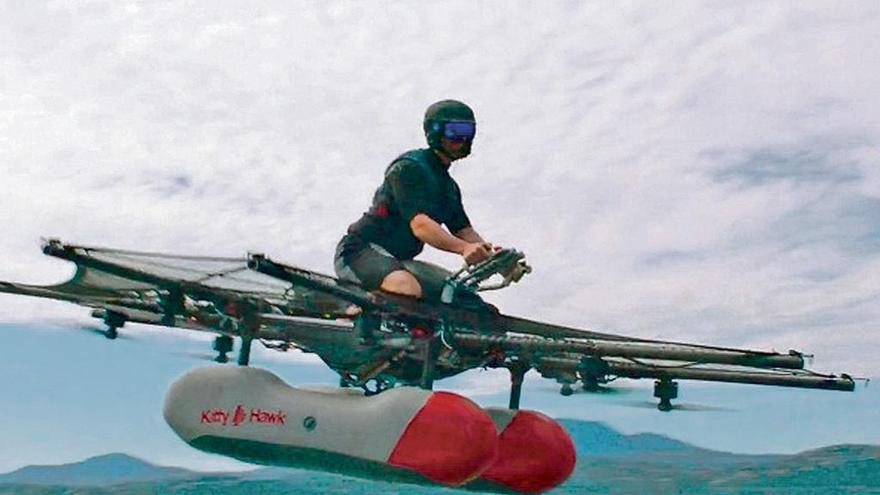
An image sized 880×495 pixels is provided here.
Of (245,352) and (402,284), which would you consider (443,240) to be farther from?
(245,352)

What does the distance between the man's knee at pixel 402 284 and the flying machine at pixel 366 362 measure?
0.16 meters

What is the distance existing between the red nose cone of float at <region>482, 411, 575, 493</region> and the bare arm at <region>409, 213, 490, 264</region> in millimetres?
→ 2556

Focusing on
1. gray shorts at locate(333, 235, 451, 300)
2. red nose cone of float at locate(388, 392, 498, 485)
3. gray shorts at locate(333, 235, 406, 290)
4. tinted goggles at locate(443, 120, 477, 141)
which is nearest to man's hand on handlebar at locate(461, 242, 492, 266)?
gray shorts at locate(333, 235, 451, 300)

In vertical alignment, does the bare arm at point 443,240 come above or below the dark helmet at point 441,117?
below

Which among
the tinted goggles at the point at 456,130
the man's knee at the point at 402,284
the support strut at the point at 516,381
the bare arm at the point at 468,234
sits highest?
the tinted goggles at the point at 456,130

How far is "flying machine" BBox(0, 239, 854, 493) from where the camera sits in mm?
11164

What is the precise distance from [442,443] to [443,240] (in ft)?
6.96

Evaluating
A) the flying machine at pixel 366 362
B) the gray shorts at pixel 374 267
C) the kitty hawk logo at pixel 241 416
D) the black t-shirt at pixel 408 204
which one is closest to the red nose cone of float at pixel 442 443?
the flying machine at pixel 366 362

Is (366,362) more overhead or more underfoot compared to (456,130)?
more underfoot

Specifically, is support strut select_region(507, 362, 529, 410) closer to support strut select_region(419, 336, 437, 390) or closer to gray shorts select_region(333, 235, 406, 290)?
support strut select_region(419, 336, 437, 390)

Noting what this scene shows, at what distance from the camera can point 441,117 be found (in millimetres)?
12297

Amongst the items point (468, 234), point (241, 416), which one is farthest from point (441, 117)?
point (241, 416)

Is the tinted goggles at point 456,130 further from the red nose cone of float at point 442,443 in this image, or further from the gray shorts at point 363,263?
the red nose cone of float at point 442,443

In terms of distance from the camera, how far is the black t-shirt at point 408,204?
1198 cm
